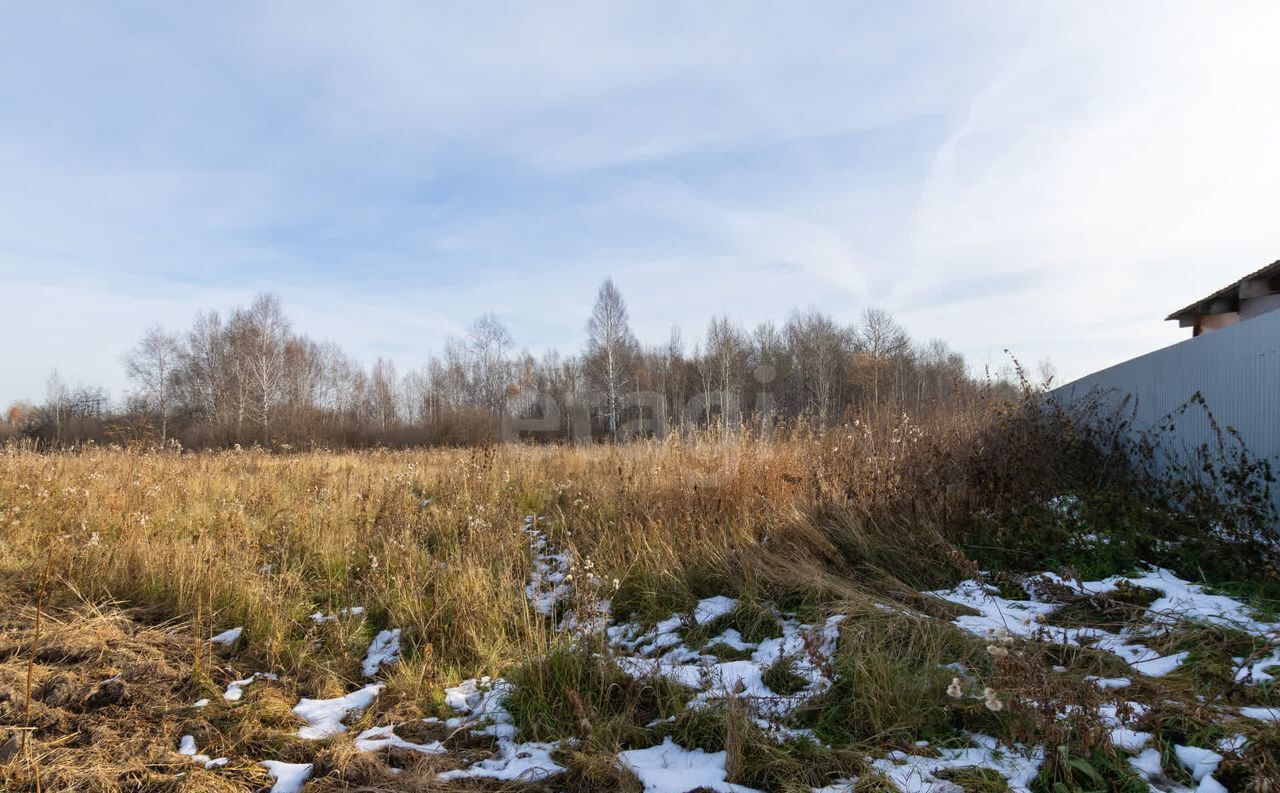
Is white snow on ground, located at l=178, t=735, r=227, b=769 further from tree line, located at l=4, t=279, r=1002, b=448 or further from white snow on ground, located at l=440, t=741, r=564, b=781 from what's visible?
tree line, located at l=4, t=279, r=1002, b=448

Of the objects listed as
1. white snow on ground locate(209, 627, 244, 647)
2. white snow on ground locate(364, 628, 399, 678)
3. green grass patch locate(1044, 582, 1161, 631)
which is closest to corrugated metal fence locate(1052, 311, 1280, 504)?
green grass patch locate(1044, 582, 1161, 631)

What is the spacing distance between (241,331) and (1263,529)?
3786 cm

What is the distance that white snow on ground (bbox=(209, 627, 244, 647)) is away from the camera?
12.2 feet

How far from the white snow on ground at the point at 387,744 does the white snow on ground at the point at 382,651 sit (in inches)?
32.5

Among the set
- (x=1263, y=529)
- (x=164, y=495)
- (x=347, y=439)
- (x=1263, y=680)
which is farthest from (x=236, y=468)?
(x=347, y=439)

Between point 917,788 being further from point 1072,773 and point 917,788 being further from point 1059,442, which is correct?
point 1059,442

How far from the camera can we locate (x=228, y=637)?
3.79 metres

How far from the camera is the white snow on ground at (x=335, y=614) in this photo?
4.10 meters

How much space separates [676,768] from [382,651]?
7.38ft

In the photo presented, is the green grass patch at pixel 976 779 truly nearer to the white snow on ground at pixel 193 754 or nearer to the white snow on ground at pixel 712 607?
the white snow on ground at pixel 712 607

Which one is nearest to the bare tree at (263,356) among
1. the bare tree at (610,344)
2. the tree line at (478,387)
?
the tree line at (478,387)

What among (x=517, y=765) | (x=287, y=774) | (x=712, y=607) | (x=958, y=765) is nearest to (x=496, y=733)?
(x=517, y=765)

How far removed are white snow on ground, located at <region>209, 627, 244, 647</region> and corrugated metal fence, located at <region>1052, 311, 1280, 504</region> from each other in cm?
728

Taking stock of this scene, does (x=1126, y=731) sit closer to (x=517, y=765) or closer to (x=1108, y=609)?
(x=1108, y=609)
